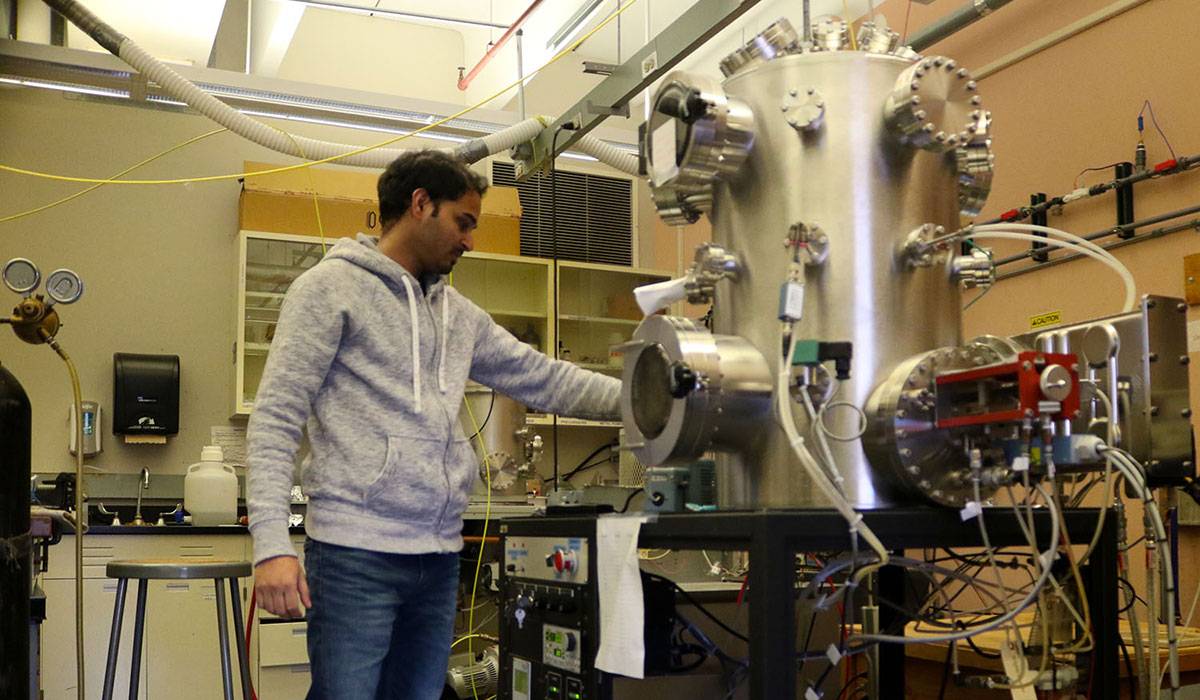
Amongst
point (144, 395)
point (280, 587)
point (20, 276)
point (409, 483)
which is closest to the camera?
point (280, 587)

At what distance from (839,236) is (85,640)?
3.43 meters

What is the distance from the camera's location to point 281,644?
3893 millimetres

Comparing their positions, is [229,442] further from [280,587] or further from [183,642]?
[280,587]

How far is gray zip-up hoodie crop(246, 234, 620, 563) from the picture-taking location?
164cm

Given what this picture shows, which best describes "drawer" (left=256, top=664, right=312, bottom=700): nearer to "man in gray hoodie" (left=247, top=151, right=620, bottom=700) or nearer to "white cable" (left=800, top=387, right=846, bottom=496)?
"man in gray hoodie" (left=247, top=151, right=620, bottom=700)

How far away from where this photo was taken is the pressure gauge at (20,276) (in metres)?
2.90

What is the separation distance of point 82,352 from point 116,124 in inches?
40.9

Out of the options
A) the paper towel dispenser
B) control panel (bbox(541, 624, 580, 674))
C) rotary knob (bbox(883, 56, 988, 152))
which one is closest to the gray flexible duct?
the paper towel dispenser

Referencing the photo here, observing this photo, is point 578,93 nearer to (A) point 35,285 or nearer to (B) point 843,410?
(A) point 35,285

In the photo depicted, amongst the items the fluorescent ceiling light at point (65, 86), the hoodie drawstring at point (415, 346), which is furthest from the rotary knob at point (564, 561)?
the fluorescent ceiling light at point (65, 86)

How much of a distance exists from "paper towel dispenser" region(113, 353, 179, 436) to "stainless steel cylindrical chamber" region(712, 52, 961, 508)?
389 cm

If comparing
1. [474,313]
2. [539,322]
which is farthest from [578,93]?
[474,313]

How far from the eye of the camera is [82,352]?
479 cm

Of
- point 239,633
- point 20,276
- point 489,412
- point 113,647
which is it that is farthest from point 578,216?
point 113,647
